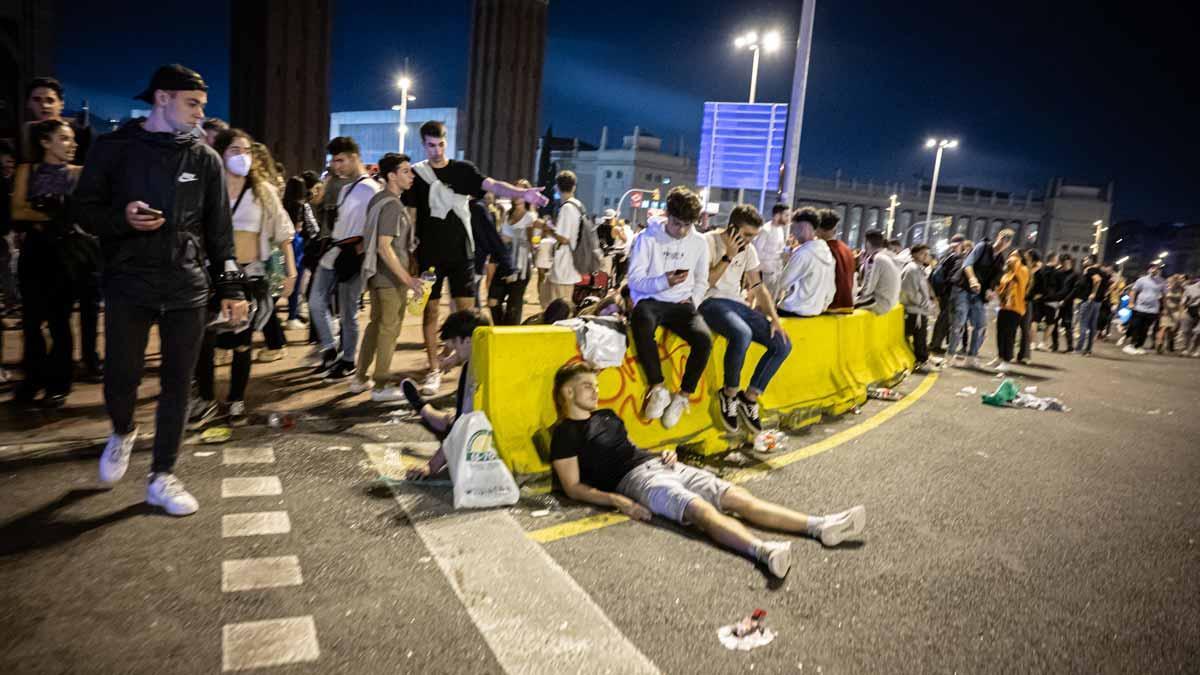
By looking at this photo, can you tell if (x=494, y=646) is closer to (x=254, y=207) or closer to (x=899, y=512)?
(x=899, y=512)

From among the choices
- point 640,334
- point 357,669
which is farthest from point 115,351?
point 640,334

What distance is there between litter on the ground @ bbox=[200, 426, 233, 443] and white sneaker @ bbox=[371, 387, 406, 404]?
1.37m

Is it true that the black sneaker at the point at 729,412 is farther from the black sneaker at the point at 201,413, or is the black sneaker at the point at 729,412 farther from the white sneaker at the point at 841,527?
the black sneaker at the point at 201,413

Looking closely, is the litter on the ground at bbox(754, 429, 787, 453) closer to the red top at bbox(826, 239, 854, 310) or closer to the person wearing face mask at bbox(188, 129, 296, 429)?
the red top at bbox(826, 239, 854, 310)

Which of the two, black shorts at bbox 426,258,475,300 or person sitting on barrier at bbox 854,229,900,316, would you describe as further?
person sitting on barrier at bbox 854,229,900,316

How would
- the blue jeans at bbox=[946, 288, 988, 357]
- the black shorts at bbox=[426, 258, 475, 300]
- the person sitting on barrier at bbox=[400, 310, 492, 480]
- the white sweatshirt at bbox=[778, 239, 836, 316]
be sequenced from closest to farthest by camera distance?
the person sitting on barrier at bbox=[400, 310, 492, 480] → the black shorts at bbox=[426, 258, 475, 300] → the white sweatshirt at bbox=[778, 239, 836, 316] → the blue jeans at bbox=[946, 288, 988, 357]

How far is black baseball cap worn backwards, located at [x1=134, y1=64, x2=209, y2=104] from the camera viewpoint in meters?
3.51

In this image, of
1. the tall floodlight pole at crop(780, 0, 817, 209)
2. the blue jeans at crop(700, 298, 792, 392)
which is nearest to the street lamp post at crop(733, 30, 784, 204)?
the tall floodlight pole at crop(780, 0, 817, 209)

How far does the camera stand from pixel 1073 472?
19.9 ft

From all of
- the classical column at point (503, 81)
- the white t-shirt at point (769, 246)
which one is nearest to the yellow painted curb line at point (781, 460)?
the white t-shirt at point (769, 246)

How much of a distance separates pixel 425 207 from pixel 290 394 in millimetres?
2093

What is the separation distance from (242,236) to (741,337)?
4.00 metres

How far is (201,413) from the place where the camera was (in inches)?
209

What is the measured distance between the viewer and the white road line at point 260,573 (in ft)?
10.2
